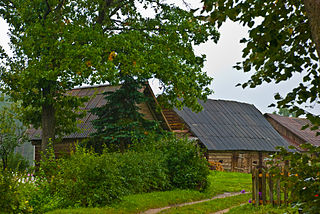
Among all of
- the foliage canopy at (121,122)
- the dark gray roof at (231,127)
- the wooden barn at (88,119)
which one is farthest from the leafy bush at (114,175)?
the dark gray roof at (231,127)

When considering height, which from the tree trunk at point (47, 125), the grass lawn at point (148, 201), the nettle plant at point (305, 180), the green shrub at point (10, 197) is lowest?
the grass lawn at point (148, 201)

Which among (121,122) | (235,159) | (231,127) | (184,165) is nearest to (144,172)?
(184,165)

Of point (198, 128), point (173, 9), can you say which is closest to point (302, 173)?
point (173, 9)

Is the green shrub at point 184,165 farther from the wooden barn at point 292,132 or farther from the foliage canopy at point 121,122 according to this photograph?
the wooden barn at point 292,132

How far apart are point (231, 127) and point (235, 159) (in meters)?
3.60

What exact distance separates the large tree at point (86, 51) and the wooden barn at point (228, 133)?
12278mm

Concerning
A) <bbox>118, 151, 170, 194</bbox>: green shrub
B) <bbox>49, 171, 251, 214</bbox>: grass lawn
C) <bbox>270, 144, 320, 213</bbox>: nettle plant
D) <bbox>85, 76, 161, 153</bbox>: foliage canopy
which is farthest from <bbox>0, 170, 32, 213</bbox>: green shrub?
<bbox>85, 76, 161, 153</bbox>: foliage canopy

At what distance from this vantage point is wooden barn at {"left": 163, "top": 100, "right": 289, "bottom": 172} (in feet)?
105

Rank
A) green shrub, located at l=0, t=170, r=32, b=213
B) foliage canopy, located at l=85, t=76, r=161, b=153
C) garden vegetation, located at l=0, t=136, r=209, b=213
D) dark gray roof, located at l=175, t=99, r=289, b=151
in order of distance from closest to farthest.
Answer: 1. green shrub, located at l=0, t=170, r=32, b=213
2. garden vegetation, located at l=0, t=136, r=209, b=213
3. foliage canopy, located at l=85, t=76, r=161, b=153
4. dark gray roof, located at l=175, t=99, r=289, b=151

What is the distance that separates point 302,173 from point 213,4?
1.97 meters

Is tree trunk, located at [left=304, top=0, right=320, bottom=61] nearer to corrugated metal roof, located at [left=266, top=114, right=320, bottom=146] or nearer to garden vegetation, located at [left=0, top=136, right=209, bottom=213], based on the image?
garden vegetation, located at [left=0, top=136, right=209, bottom=213]

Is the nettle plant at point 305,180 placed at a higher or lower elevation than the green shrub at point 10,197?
higher

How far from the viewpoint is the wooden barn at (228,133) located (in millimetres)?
31869

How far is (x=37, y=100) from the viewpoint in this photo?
17.1 m
